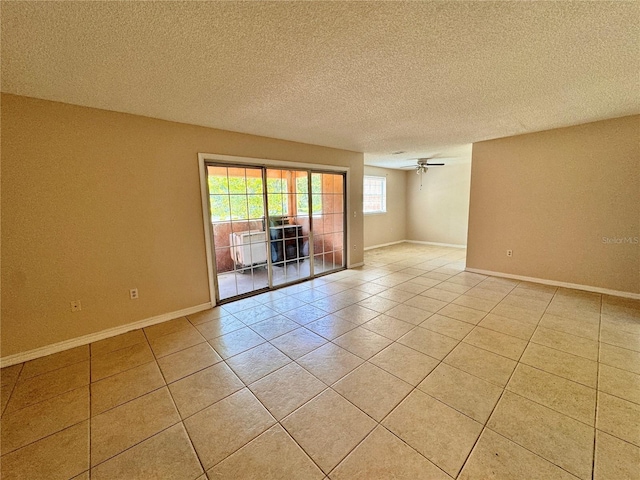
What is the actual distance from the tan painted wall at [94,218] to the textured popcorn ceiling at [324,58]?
0.26 metres

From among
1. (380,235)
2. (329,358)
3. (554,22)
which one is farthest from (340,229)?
(554,22)

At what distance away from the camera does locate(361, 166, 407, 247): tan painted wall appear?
24.1 ft

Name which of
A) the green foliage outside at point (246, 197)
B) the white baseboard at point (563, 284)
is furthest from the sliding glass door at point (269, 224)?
the white baseboard at point (563, 284)

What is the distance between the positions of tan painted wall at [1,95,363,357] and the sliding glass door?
1.09ft

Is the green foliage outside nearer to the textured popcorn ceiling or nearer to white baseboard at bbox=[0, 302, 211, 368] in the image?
the textured popcorn ceiling

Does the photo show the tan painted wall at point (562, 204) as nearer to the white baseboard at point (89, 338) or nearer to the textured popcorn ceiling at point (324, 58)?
the textured popcorn ceiling at point (324, 58)

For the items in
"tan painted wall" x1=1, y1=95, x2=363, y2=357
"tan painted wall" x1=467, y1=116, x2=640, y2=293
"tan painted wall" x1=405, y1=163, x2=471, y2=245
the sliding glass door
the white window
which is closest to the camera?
"tan painted wall" x1=1, y1=95, x2=363, y2=357

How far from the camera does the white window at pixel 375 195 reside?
24.0ft

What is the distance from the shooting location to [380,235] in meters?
7.71

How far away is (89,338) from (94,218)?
1.27 meters

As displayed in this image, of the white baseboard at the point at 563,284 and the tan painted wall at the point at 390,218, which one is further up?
the tan painted wall at the point at 390,218

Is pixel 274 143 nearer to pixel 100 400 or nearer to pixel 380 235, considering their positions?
pixel 100 400

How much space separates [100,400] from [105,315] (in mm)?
1196

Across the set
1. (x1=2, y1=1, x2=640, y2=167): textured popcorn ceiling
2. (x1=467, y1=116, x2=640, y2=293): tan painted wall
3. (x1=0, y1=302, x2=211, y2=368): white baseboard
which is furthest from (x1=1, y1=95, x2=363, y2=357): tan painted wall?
(x1=467, y1=116, x2=640, y2=293): tan painted wall
